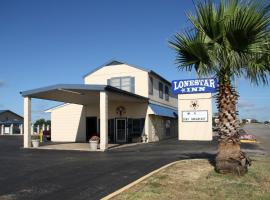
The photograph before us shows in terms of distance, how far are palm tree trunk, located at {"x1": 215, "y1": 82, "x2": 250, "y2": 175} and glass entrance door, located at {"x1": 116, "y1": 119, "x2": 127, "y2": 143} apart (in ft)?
62.6

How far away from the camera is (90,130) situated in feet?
103

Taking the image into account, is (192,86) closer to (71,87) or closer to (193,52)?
(71,87)

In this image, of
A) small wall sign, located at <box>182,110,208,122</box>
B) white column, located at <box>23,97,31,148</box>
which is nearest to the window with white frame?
small wall sign, located at <box>182,110,208,122</box>

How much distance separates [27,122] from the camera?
78.2 ft

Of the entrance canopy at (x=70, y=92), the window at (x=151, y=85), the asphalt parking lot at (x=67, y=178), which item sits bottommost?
the asphalt parking lot at (x=67, y=178)

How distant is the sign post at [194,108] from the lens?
32.4 metres

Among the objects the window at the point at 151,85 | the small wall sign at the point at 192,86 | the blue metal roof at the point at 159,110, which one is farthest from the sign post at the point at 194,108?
the window at the point at 151,85

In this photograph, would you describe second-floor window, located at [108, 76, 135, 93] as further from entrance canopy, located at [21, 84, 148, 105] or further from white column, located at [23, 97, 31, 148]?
white column, located at [23, 97, 31, 148]

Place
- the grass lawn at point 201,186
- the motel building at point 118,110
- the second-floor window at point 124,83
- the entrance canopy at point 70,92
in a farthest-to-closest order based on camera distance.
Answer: the second-floor window at point 124,83 → the motel building at point 118,110 → the entrance canopy at point 70,92 → the grass lawn at point 201,186

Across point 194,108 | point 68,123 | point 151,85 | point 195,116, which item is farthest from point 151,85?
point 68,123

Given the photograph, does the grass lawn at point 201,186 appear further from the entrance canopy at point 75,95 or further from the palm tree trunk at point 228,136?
the entrance canopy at point 75,95

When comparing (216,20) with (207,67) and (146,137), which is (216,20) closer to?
(207,67)

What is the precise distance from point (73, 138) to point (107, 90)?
12253 mm

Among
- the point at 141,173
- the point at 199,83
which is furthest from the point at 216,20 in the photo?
the point at 199,83
